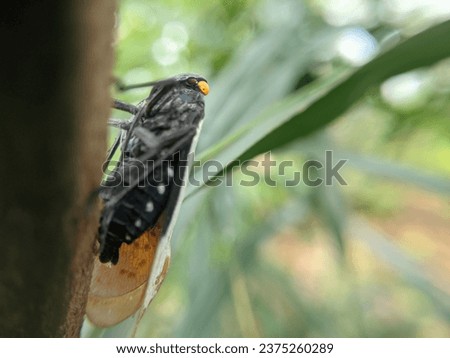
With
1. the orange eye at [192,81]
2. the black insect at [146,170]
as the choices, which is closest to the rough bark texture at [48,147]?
the black insect at [146,170]

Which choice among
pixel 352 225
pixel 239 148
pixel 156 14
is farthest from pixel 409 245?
A: pixel 239 148

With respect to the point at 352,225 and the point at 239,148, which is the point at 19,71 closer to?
the point at 239,148

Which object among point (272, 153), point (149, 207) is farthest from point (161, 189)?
point (272, 153)

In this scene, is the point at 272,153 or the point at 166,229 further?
the point at 272,153

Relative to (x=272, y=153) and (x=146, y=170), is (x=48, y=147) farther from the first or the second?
(x=272, y=153)

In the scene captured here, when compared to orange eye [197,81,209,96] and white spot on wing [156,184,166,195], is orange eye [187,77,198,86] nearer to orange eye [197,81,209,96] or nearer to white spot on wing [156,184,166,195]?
orange eye [197,81,209,96]

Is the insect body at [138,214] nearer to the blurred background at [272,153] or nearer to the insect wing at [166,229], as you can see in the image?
the insect wing at [166,229]

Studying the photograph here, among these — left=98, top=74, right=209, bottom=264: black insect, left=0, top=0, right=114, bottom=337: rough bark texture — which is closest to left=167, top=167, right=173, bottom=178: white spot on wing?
left=98, top=74, right=209, bottom=264: black insect
